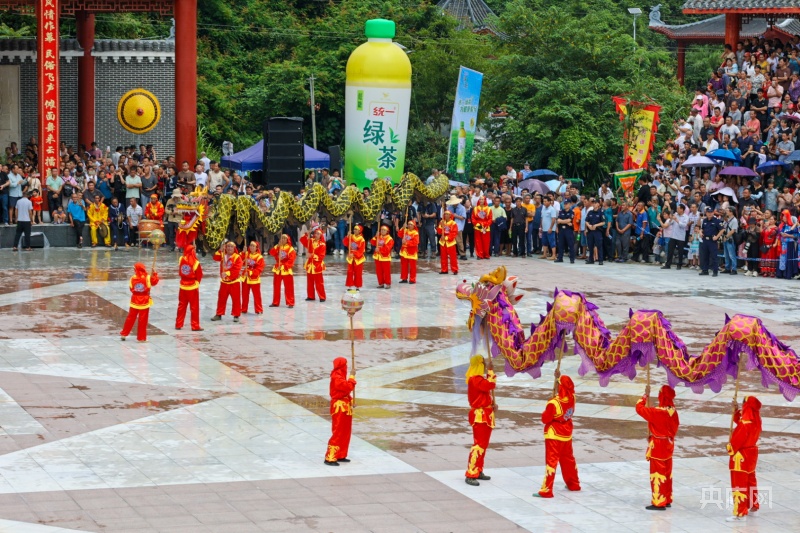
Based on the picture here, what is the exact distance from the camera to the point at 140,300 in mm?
19812

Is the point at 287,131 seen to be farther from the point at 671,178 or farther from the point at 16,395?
the point at 16,395

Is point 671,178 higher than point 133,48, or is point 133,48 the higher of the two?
point 133,48

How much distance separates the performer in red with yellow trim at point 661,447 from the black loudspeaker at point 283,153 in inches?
607

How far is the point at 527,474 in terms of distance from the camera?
13500mm

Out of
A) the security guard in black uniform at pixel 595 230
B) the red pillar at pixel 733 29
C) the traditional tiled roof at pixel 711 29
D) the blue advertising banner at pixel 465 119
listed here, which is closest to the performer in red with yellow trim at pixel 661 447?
the security guard in black uniform at pixel 595 230

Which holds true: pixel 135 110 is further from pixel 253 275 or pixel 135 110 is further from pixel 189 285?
pixel 189 285

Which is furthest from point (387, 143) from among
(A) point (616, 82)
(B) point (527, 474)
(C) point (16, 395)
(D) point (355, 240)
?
(B) point (527, 474)

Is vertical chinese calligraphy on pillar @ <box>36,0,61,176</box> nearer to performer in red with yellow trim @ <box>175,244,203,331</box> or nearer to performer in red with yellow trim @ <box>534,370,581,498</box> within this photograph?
performer in red with yellow trim @ <box>175,244,203,331</box>

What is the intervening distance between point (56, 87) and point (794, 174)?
16.7m

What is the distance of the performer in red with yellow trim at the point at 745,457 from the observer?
40.0 feet

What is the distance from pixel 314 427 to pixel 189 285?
613 centimetres

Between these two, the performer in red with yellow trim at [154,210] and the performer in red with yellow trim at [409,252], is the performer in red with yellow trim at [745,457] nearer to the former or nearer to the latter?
the performer in red with yellow trim at [409,252]

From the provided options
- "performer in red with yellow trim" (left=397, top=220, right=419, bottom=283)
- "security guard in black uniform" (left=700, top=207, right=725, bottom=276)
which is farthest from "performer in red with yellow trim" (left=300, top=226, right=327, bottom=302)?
"security guard in black uniform" (left=700, top=207, right=725, bottom=276)

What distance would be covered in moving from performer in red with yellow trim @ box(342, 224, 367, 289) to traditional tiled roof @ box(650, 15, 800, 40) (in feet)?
83.4
